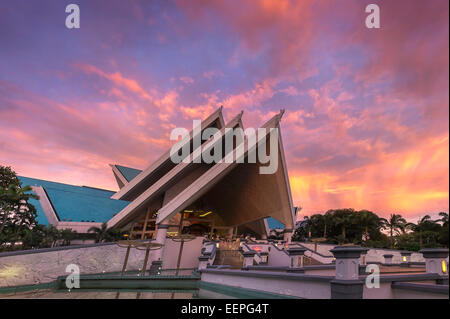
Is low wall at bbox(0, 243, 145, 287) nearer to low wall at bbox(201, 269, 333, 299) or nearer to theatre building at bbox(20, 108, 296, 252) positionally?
theatre building at bbox(20, 108, 296, 252)

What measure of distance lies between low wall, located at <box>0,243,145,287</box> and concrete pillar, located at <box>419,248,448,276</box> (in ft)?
58.0

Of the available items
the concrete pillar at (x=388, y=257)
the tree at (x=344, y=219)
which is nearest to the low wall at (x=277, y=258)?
the concrete pillar at (x=388, y=257)

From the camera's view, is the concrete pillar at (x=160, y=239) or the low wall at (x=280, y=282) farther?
the concrete pillar at (x=160, y=239)

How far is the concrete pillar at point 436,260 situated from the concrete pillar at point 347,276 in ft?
10.9

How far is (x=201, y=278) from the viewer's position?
13.4m

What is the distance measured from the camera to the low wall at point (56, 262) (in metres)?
13.9

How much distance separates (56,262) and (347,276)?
16705 mm

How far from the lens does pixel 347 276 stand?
6.14 m

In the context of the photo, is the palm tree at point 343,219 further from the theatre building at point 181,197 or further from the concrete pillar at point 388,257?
the concrete pillar at point 388,257

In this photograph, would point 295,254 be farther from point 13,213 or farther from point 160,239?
point 13,213

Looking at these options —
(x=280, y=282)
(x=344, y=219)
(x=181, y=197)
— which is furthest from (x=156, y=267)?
(x=344, y=219)
